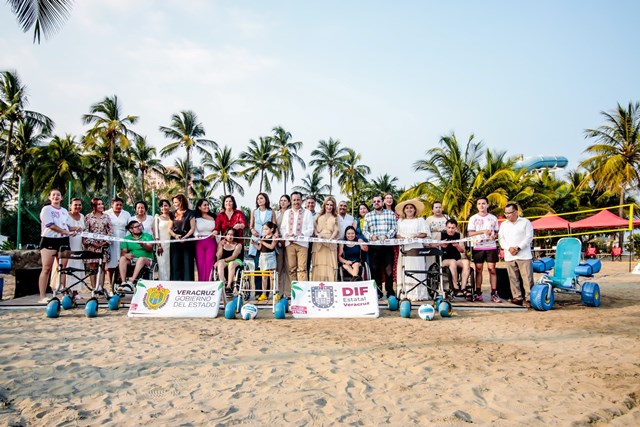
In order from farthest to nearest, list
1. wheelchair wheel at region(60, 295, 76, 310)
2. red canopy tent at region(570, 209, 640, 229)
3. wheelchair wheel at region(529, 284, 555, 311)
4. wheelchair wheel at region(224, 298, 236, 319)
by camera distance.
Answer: red canopy tent at region(570, 209, 640, 229) → wheelchair wheel at region(529, 284, 555, 311) → wheelchair wheel at region(60, 295, 76, 310) → wheelchair wheel at region(224, 298, 236, 319)

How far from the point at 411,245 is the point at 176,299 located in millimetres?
4304

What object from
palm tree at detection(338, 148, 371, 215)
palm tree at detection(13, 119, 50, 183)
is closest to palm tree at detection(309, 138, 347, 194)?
palm tree at detection(338, 148, 371, 215)

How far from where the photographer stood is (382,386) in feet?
12.6

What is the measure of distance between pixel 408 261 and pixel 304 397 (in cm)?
550

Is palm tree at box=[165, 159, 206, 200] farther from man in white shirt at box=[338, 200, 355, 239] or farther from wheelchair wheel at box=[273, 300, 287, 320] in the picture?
wheelchair wheel at box=[273, 300, 287, 320]

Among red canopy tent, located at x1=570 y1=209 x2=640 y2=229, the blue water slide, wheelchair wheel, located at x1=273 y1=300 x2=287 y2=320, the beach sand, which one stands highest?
the blue water slide

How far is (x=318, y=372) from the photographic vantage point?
4.22 m

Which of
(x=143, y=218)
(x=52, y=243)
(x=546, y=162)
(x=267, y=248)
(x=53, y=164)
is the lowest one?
(x=267, y=248)

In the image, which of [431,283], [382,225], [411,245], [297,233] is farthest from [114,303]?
[431,283]

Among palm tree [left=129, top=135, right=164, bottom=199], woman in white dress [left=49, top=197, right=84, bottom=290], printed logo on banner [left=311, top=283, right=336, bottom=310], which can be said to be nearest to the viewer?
printed logo on banner [left=311, top=283, right=336, bottom=310]

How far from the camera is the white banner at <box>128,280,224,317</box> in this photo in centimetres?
721

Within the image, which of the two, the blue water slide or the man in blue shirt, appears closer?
the man in blue shirt

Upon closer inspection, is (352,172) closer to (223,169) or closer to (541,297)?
(223,169)

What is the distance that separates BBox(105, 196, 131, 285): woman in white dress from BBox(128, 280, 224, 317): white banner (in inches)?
82.8
